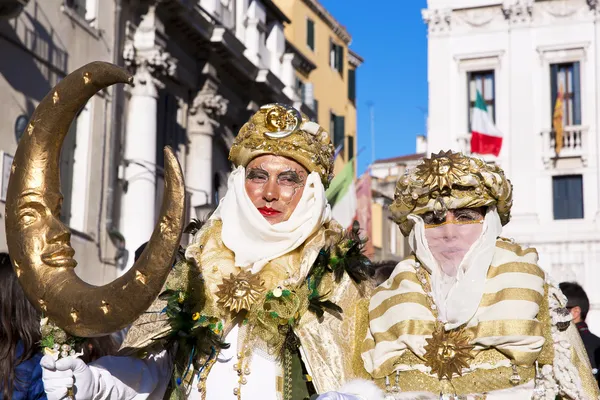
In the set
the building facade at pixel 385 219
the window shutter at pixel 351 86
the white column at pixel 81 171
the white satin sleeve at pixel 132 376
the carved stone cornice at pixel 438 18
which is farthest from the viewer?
the building facade at pixel 385 219

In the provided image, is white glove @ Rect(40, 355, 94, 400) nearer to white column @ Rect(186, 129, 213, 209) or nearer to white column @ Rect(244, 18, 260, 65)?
white column @ Rect(186, 129, 213, 209)

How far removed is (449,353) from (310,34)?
29788mm

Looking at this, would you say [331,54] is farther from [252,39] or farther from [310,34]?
[252,39]

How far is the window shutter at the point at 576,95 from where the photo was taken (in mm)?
28609

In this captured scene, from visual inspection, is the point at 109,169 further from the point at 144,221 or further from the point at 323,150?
the point at 323,150

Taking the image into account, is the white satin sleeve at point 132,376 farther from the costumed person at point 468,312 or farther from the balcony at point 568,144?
the balcony at point 568,144

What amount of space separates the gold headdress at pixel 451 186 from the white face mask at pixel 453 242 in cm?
8

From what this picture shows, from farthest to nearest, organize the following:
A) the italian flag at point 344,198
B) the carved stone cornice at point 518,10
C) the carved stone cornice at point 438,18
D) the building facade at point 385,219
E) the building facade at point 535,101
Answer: the building facade at point 385,219
the carved stone cornice at point 438,18
the carved stone cornice at point 518,10
the building facade at point 535,101
the italian flag at point 344,198

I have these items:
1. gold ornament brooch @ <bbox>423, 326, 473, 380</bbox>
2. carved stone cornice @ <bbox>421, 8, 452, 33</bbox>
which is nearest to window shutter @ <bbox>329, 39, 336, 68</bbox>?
carved stone cornice @ <bbox>421, 8, 452, 33</bbox>

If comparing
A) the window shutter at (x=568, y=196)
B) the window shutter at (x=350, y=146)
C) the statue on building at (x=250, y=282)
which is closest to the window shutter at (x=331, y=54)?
the window shutter at (x=350, y=146)

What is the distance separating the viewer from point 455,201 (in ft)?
15.0

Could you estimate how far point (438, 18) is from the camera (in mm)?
29625

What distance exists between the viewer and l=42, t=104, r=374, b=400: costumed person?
4547mm

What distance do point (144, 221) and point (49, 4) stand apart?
4042 mm
